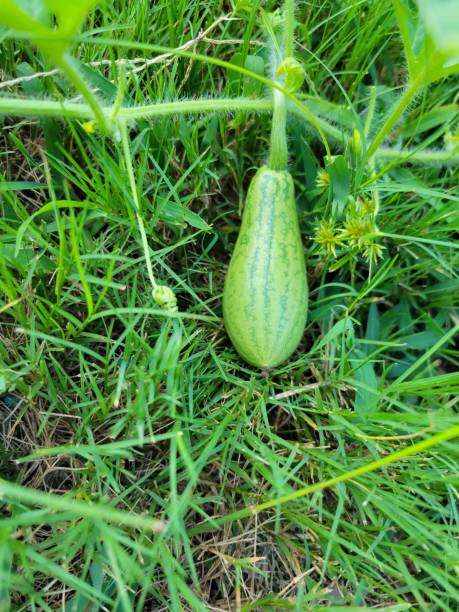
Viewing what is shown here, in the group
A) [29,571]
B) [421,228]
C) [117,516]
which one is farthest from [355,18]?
[29,571]

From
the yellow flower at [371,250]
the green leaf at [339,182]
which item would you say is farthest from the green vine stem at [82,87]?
the yellow flower at [371,250]

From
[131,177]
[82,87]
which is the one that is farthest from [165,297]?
[82,87]

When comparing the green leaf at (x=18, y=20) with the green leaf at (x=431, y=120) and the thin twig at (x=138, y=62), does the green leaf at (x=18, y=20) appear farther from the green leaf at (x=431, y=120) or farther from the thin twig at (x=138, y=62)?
the green leaf at (x=431, y=120)

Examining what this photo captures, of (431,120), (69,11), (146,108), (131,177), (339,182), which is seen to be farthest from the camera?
(431,120)

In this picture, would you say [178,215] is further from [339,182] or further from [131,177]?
[339,182]

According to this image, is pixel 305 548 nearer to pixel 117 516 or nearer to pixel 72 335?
pixel 117 516

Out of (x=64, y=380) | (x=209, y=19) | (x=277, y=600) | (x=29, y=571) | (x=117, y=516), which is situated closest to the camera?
(x=117, y=516)
